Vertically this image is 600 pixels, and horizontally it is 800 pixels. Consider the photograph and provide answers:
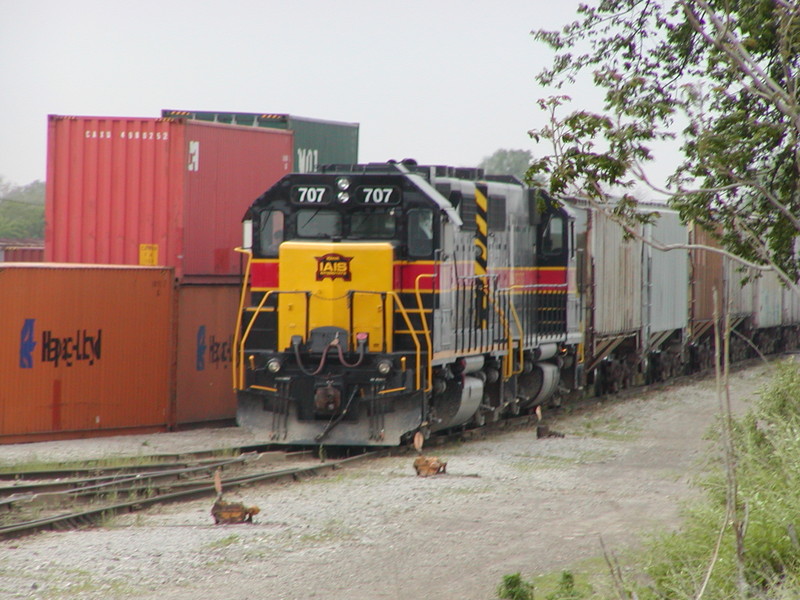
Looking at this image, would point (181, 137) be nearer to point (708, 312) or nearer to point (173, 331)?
point (173, 331)

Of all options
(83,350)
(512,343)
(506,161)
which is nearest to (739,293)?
(512,343)

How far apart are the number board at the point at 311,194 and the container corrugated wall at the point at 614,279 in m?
7.10

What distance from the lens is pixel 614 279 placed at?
21000mm

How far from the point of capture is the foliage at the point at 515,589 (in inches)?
288

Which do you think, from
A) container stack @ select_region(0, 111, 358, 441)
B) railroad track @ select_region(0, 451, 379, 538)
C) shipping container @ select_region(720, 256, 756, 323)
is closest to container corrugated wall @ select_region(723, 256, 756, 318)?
shipping container @ select_region(720, 256, 756, 323)

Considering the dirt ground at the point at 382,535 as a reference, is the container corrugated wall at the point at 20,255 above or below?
above

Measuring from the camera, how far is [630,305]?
22109mm

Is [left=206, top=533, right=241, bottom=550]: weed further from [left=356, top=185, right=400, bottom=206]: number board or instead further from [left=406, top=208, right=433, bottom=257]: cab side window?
[left=356, top=185, right=400, bottom=206]: number board

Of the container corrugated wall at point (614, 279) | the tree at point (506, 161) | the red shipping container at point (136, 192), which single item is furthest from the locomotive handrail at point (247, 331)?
the tree at point (506, 161)

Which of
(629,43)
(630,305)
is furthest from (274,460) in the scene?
(630,305)

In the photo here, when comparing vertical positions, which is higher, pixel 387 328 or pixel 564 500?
pixel 387 328

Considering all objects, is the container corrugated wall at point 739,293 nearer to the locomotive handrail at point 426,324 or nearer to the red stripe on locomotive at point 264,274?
the locomotive handrail at point 426,324

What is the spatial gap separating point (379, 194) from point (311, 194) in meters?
0.79

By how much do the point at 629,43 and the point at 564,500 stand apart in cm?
629
